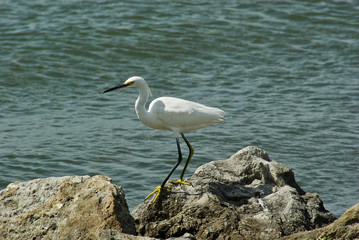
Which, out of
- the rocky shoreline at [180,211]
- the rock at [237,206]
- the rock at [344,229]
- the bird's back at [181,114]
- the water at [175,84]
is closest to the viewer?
the rock at [344,229]

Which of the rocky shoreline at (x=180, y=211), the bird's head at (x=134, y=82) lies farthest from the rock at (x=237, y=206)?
the bird's head at (x=134, y=82)

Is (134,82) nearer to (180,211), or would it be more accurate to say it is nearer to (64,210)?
(180,211)

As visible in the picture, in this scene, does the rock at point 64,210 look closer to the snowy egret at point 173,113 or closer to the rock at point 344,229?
the snowy egret at point 173,113

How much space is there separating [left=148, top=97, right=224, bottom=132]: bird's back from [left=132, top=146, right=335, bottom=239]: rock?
49 cm

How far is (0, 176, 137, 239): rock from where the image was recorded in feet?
14.6

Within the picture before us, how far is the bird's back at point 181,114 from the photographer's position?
5.76 metres

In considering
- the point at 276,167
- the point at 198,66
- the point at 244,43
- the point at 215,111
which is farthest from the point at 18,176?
the point at 244,43

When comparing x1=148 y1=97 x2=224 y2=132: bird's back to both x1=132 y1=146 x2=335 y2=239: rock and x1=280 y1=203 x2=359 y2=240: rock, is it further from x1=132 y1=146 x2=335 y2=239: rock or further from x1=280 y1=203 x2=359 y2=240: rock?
x1=280 y1=203 x2=359 y2=240: rock

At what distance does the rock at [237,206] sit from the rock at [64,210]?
1.71 feet

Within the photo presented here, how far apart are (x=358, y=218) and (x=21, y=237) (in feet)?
9.15

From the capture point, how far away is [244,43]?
13234 mm

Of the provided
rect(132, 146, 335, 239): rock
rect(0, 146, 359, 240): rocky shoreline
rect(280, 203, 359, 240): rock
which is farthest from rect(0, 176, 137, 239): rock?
rect(280, 203, 359, 240): rock

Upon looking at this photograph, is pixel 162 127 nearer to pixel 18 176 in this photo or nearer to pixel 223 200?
pixel 223 200

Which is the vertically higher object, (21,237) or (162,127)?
(162,127)
